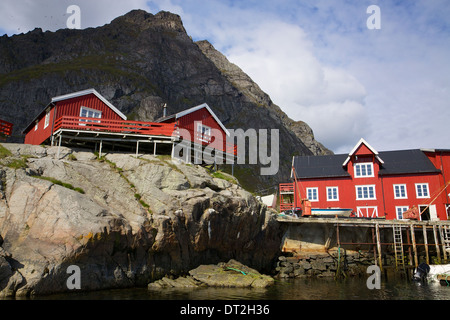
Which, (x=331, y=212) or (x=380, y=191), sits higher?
(x=380, y=191)

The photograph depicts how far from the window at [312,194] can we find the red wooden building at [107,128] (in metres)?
11.8

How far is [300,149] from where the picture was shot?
159 meters

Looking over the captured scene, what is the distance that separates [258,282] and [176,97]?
406ft

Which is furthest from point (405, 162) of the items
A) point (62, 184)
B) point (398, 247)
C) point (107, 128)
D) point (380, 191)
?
point (62, 184)

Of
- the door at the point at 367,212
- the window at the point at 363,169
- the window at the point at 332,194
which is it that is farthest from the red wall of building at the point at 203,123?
the door at the point at 367,212

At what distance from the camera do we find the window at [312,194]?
146 feet

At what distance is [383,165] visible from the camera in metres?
44.0

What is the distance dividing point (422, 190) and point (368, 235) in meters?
9.61

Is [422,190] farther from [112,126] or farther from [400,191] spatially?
[112,126]

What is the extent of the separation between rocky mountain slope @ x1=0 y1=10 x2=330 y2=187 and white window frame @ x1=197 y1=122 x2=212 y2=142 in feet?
239

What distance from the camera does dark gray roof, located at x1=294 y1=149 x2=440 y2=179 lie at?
4234 centimetres

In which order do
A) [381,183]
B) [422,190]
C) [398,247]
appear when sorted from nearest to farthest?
[398,247] < [422,190] < [381,183]

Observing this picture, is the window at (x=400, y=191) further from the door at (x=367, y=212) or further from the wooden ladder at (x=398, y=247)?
the wooden ladder at (x=398, y=247)

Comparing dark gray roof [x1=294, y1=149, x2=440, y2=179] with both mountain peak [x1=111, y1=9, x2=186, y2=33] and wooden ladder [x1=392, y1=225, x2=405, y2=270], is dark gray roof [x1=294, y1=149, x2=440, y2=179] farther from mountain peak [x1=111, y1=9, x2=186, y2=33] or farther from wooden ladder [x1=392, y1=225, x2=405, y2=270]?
mountain peak [x1=111, y1=9, x2=186, y2=33]
